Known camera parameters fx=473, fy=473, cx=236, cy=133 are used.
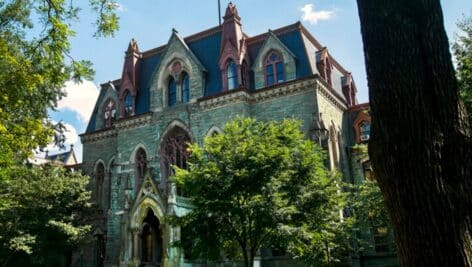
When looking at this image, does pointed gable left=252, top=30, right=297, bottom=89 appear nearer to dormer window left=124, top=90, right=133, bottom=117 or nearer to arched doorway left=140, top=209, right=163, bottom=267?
dormer window left=124, top=90, right=133, bottom=117

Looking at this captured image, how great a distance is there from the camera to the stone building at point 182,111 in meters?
24.0

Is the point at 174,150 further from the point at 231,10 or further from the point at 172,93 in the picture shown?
the point at 231,10

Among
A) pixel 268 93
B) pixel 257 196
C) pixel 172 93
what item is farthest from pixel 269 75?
pixel 257 196

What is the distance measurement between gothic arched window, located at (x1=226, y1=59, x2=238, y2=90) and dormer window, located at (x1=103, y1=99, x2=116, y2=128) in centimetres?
996

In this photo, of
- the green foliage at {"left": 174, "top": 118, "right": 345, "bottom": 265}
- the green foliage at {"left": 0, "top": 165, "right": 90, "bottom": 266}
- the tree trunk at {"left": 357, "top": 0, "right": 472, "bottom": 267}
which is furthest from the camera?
the green foliage at {"left": 0, "top": 165, "right": 90, "bottom": 266}

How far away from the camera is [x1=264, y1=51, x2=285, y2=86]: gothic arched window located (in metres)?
25.7

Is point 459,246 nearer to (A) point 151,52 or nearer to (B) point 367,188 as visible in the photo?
(B) point 367,188

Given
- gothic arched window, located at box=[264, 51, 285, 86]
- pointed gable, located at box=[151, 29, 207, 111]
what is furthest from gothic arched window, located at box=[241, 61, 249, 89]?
pointed gable, located at box=[151, 29, 207, 111]

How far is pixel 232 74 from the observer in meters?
26.4

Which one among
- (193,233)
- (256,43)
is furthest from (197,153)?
(256,43)

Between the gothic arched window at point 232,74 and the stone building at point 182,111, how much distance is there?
7 centimetres

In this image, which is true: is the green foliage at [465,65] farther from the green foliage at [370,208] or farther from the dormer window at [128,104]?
the dormer window at [128,104]

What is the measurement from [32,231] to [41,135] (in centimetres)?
1469

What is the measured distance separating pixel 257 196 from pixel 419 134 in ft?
37.9
